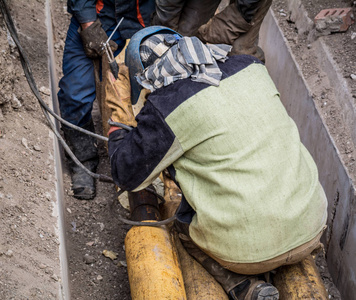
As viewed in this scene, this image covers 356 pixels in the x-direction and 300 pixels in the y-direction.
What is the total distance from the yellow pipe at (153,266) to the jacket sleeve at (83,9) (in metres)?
1.80

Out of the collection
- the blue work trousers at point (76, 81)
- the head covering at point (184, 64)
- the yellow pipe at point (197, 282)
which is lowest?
the yellow pipe at point (197, 282)

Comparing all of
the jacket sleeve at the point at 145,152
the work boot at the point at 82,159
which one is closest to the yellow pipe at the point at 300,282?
the jacket sleeve at the point at 145,152

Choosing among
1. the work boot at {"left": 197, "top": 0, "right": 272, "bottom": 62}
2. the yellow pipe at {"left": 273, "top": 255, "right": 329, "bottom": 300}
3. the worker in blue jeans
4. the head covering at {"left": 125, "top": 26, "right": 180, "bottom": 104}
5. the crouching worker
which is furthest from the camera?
the work boot at {"left": 197, "top": 0, "right": 272, "bottom": 62}

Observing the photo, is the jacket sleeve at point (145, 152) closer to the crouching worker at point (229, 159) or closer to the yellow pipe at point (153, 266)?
the crouching worker at point (229, 159)

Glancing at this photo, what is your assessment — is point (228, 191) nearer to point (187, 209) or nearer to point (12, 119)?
point (187, 209)

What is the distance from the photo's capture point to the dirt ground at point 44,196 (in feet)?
7.76

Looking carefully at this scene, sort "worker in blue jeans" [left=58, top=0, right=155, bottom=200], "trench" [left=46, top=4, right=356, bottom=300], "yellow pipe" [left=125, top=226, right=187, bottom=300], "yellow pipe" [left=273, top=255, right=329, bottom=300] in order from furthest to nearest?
"worker in blue jeans" [left=58, top=0, right=155, bottom=200] < "trench" [left=46, top=4, right=356, bottom=300] < "yellow pipe" [left=273, top=255, right=329, bottom=300] < "yellow pipe" [left=125, top=226, right=187, bottom=300]

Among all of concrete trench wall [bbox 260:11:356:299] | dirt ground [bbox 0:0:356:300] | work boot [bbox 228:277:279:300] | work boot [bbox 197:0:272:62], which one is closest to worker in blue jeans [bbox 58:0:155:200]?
dirt ground [bbox 0:0:356:300]

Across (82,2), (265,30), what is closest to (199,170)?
(82,2)

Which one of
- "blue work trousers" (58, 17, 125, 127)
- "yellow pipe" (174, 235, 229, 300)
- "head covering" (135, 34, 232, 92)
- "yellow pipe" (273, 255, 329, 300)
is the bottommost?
"yellow pipe" (174, 235, 229, 300)

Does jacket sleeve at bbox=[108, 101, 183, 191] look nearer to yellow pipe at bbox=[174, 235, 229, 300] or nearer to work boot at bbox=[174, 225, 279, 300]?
work boot at bbox=[174, 225, 279, 300]

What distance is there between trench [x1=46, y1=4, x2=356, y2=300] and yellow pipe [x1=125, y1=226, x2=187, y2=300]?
0.38 meters

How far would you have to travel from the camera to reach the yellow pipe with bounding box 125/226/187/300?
228cm

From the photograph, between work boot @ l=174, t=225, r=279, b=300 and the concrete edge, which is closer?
work boot @ l=174, t=225, r=279, b=300
